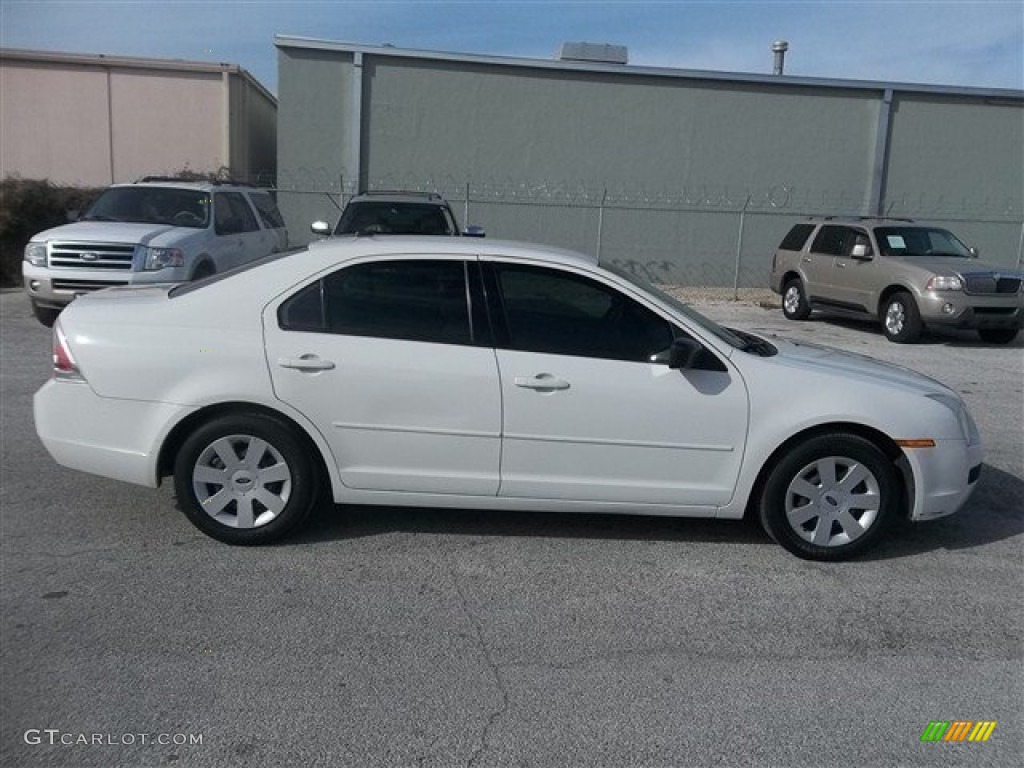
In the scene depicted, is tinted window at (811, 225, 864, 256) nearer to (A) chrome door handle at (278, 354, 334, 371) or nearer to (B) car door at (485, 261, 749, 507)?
(B) car door at (485, 261, 749, 507)

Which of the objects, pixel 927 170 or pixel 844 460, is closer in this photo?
pixel 844 460

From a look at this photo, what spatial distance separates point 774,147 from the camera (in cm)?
2136

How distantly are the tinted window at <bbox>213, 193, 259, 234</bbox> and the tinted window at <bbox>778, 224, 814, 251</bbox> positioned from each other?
30.1 ft

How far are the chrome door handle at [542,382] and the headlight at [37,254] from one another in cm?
839

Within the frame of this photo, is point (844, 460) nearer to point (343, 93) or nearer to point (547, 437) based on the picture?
point (547, 437)

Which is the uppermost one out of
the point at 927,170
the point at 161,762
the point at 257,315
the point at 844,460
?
the point at 927,170

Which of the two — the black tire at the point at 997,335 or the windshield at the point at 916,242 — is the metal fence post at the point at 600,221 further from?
the black tire at the point at 997,335

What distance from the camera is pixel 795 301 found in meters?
16.2

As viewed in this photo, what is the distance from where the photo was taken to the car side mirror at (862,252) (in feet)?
46.8

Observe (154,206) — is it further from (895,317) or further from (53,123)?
(53,123)

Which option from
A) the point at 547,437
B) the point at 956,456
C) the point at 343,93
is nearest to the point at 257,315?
the point at 547,437

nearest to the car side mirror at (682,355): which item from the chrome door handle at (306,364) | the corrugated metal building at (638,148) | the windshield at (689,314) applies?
the windshield at (689,314)

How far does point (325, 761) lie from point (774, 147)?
810 inches

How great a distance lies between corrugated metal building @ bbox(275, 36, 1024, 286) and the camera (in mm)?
20266
